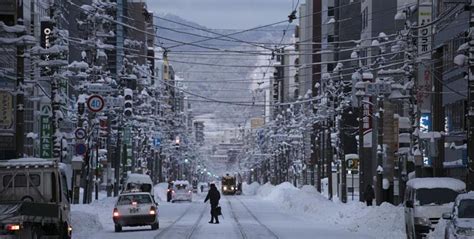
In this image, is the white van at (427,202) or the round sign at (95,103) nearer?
the white van at (427,202)

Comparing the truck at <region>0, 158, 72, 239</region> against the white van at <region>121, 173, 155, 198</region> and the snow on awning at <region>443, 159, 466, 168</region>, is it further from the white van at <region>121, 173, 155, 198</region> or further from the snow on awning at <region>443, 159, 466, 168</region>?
the white van at <region>121, 173, 155, 198</region>

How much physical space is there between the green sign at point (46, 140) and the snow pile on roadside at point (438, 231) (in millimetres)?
30947

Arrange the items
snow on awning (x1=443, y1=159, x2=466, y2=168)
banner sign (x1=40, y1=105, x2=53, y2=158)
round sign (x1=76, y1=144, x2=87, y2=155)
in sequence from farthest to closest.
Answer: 1. snow on awning (x1=443, y1=159, x2=466, y2=168)
2. banner sign (x1=40, y1=105, x2=53, y2=158)
3. round sign (x1=76, y1=144, x2=87, y2=155)

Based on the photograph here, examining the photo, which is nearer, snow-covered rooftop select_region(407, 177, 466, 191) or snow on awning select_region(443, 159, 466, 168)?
snow-covered rooftop select_region(407, 177, 466, 191)

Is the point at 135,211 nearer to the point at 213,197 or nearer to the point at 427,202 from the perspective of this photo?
the point at 213,197

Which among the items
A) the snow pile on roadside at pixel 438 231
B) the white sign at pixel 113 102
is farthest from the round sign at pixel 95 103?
the snow pile on roadside at pixel 438 231

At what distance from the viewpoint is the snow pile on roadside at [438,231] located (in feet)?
100

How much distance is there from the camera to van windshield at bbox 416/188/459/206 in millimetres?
34062

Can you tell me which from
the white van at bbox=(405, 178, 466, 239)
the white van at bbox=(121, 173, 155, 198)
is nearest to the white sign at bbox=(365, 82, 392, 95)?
the white van at bbox=(405, 178, 466, 239)

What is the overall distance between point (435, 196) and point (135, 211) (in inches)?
563

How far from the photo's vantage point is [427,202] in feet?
112

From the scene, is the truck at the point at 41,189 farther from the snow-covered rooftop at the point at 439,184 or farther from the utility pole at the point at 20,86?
the snow-covered rooftop at the point at 439,184

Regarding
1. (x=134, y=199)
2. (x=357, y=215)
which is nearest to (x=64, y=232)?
(x=134, y=199)

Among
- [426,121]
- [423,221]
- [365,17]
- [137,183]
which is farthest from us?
[365,17]
